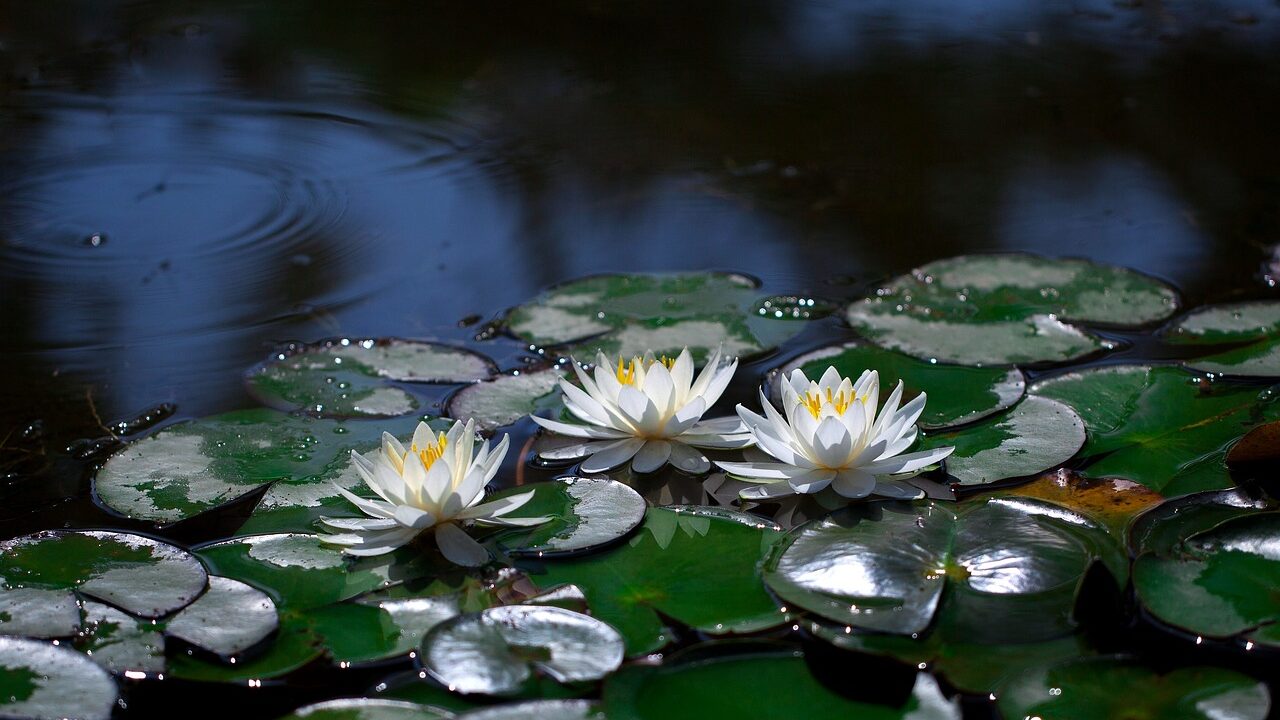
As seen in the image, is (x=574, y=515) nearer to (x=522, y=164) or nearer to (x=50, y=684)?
(x=50, y=684)

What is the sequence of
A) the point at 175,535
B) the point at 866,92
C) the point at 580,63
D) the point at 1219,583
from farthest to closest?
the point at 580,63 → the point at 866,92 → the point at 175,535 → the point at 1219,583

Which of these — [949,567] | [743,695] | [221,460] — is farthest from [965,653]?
[221,460]

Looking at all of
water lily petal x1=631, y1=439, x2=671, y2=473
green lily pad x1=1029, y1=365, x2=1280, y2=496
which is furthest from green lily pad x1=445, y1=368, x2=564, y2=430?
green lily pad x1=1029, y1=365, x2=1280, y2=496

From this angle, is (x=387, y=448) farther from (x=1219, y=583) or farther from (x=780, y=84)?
(x=780, y=84)

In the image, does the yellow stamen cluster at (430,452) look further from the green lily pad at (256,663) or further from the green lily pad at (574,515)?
the green lily pad at (256,663)

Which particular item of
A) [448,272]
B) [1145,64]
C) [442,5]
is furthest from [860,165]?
[442,5]
